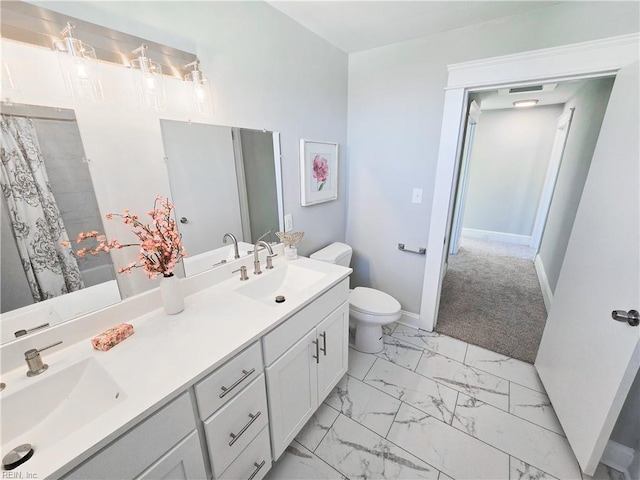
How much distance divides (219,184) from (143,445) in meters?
1.12

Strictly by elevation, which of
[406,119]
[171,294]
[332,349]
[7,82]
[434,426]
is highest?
[406,119]

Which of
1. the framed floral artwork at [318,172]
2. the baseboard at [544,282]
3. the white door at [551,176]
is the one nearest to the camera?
the framed floral artwork at [318,172]

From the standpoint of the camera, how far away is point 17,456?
0.66 meters

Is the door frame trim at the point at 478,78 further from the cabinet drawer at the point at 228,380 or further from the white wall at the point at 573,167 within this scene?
the cabinet drawer at the point at 228,380

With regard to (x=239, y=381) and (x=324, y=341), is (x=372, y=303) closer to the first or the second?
(x=324, y=341)

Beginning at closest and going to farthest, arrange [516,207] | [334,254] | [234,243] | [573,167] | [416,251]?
1. [234,243]
2. [334,254]
3. [416,251]
4. [573,167]
5. [516,207]

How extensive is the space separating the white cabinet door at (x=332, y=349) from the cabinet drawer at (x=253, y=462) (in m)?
0.42

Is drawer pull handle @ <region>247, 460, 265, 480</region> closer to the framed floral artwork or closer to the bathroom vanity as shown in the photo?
the bathroom vanity

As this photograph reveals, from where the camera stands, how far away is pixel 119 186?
108cm

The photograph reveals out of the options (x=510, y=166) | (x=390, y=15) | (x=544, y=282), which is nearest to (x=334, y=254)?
(x=390, y=15)

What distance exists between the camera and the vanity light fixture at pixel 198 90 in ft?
4.05

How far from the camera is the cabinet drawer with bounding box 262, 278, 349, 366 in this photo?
114cm

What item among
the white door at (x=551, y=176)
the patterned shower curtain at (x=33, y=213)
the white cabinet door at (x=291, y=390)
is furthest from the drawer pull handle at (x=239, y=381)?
the white door at (x=551, y=176)

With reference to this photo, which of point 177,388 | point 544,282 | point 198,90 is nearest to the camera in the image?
point 177,388
